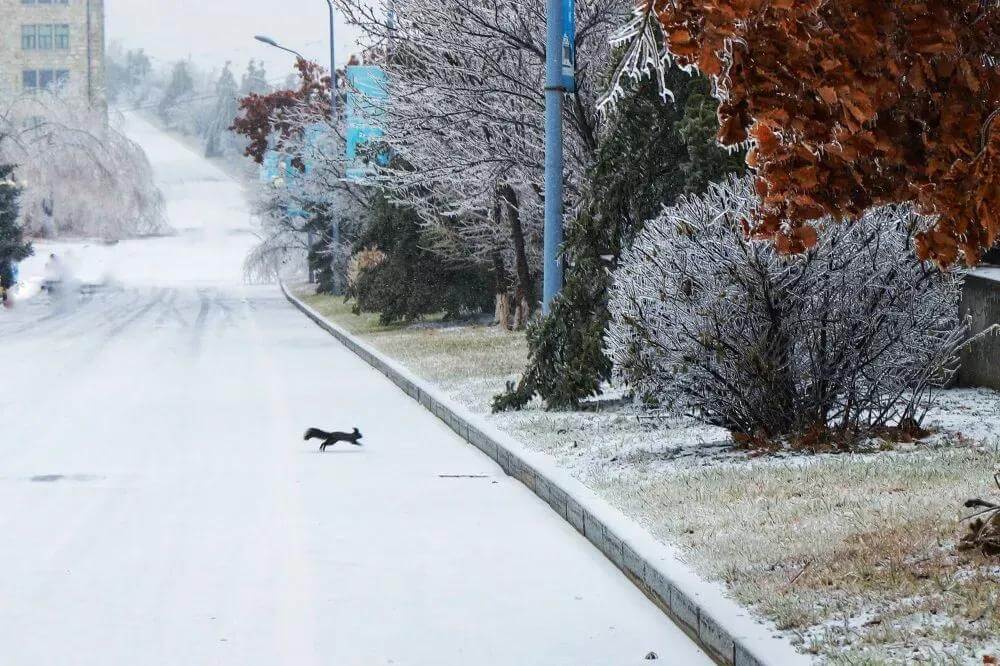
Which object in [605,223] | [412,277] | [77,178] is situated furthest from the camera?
[77,178]

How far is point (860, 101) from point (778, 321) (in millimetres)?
5833

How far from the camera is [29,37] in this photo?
5659 inches

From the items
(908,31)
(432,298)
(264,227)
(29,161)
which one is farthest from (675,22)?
(29,161)

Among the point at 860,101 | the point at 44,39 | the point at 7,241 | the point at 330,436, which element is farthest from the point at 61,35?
the point at 860,101

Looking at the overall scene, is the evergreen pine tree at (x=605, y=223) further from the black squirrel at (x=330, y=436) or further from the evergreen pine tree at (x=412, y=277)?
the evergreen pine tree at (x=412, y=277)

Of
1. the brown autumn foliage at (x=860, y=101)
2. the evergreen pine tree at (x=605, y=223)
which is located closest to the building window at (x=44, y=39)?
the evergreen pine tree at (x=605, y=223)

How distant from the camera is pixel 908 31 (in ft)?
18.6

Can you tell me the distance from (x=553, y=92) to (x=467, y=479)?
6.00 metres

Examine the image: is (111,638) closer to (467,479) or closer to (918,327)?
(467,479)

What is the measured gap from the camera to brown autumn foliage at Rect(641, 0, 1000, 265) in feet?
18.2

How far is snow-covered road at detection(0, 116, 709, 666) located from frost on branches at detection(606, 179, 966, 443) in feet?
5.03

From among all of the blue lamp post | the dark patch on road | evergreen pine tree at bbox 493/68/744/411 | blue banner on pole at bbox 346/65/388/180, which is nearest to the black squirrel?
the dark patch on road

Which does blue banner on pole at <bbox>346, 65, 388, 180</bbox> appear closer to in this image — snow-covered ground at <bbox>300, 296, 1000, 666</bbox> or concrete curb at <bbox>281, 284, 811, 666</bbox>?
snow-covered ground at <bbox>300, 296, 1000, 666</bbox>

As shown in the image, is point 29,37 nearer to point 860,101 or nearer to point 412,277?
point 412,277
